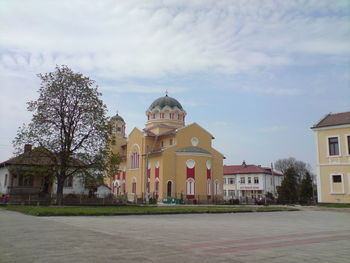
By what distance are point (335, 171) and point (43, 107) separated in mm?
29873

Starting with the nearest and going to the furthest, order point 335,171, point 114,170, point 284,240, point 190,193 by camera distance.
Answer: point 284,240, point 114,170, point 335,171, point 190,193

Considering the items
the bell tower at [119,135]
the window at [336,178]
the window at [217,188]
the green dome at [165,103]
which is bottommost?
the window at [217,188]

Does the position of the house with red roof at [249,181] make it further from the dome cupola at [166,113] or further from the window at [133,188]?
the window at [133,188]

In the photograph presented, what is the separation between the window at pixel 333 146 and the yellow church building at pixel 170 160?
18.5 m

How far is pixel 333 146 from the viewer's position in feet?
117

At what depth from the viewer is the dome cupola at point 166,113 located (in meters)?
57.5

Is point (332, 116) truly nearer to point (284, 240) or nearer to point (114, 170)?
point (114, 170)

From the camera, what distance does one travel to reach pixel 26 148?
106 ft

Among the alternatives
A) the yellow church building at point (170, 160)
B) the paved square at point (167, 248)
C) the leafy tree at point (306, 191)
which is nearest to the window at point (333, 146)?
the leafy tree at point (306, 191)

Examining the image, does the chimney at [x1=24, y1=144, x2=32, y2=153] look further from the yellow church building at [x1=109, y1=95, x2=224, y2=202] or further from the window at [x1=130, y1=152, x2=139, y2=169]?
the window at [x1=130, y1=152, x2=139, y2=169]

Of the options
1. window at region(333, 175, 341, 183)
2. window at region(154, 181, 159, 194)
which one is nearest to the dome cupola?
window at region(154, 181, 159, 194)

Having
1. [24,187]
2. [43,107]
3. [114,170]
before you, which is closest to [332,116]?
[114,170]

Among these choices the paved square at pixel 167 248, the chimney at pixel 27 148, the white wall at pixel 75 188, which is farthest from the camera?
the white wall at pixel 75 188

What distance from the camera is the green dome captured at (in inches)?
2293
